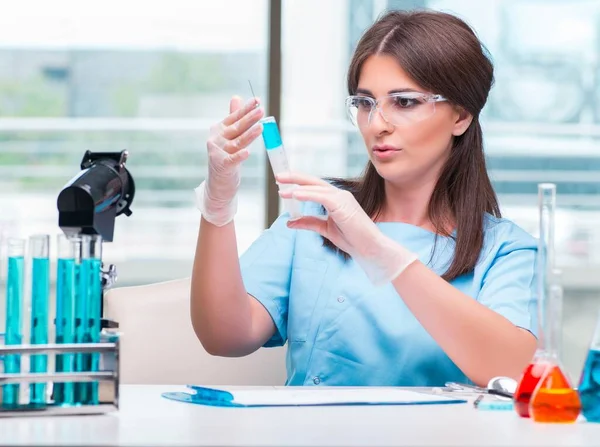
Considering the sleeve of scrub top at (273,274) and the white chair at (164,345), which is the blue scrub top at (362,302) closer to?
the sleeve of scrub top at (273,274)

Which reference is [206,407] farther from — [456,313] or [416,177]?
[416,177]

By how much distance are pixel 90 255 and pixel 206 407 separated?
0.82 ft

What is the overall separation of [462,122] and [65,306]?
1024mm

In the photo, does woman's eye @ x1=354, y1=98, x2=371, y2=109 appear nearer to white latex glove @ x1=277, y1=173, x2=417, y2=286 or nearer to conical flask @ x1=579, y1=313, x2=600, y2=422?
white latex glove @ x1=277, y1=173, x2=417, y2=286

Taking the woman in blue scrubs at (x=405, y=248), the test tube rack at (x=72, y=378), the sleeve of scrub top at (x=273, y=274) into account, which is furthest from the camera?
the sleeve of scrub top at (x=273, y=274)

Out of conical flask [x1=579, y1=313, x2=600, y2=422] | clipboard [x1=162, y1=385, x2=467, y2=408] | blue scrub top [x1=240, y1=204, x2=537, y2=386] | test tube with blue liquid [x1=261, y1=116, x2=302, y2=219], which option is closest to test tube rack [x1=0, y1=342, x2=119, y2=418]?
clipboard [x1=162, y1=385, x2=467, y2=408]

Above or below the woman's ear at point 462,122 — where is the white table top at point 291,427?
below

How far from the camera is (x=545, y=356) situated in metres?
1.25

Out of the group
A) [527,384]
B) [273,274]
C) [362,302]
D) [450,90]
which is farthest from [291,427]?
[450,90]

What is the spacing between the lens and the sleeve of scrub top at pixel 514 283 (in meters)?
1.73

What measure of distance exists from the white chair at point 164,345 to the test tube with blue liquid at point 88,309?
0.60 metres

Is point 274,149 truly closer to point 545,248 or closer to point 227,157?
point 227,157

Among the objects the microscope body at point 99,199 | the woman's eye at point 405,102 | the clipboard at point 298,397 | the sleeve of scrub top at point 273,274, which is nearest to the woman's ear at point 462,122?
the woman's eye at point 405,102

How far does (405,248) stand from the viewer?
163 centimetres
